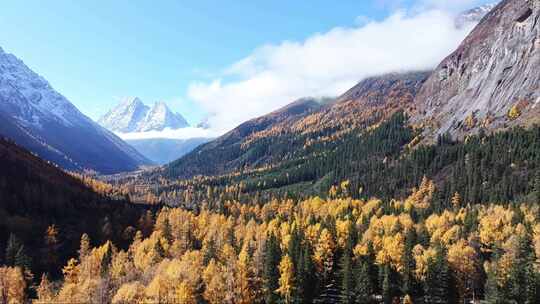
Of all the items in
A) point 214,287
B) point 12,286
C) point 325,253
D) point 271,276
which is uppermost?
point 325,253

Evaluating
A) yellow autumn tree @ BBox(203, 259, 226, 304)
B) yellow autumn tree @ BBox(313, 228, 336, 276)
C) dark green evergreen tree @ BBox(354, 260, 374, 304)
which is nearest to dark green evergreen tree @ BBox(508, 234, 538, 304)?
dark green evergreen tree @ BBox(354, 260, 374, 304)

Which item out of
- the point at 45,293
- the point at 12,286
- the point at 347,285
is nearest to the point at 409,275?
the point at 347,285

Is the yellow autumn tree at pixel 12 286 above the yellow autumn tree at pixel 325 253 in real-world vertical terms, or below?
below

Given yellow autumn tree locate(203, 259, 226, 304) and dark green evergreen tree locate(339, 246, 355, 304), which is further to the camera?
yellow autumn tree locate(203, 259, 226, 304)

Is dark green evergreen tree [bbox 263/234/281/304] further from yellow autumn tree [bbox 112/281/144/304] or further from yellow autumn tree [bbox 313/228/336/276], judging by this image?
yellow autumn tree [bbox 112/281/144/304]

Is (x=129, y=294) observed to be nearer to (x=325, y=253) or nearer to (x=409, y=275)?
(x=325, y=253)

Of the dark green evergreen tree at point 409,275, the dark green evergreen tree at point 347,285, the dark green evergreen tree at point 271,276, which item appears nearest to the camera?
the dark green evergreen tree at point 347,285

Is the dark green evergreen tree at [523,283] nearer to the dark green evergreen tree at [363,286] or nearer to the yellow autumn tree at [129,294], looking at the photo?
the dark green evergreen tree at [363,286]

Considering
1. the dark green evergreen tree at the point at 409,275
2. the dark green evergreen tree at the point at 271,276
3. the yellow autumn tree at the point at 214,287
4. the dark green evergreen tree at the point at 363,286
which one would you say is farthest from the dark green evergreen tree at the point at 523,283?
the yellow autumn tree at the point at 214,287

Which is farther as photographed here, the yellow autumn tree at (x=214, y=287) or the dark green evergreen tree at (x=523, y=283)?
the yellow autumn tree at (x=214, y=287)

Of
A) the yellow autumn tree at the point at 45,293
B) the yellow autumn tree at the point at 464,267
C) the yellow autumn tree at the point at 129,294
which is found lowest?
the yellow autumn tree at the point at 45,293

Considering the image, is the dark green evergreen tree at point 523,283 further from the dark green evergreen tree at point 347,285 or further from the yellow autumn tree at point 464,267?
the dark green evergreen tree at point 347,285

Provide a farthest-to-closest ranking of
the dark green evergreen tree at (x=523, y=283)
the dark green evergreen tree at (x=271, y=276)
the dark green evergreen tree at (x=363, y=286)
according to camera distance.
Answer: the dark green evergreen tree at (x=271, y=276), the dark green evergreen tree at (x=363, y=286), the dark green evergreen tree at (x=523, y=283)

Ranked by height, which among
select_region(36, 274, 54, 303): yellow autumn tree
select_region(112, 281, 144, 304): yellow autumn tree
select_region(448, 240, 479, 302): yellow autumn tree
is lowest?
select_region(36, 274, 54, 303): yellow autumn tree
